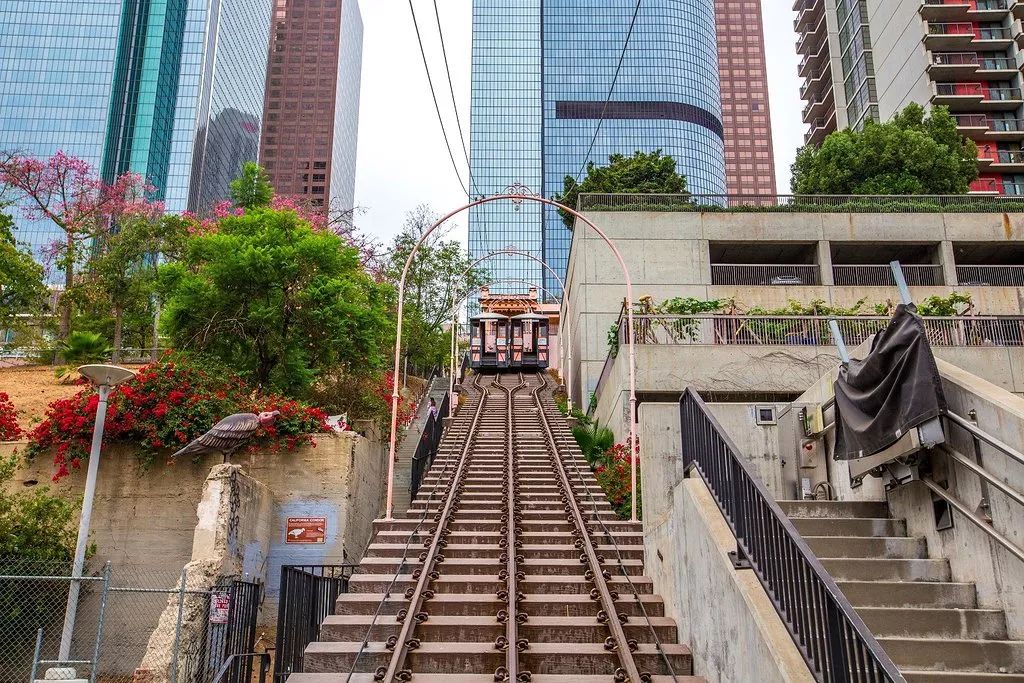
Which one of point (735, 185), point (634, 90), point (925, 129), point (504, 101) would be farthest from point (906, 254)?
point (735, 185)

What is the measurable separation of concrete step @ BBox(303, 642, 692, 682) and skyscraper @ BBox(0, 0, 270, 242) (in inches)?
3734

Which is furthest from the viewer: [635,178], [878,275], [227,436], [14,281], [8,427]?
[635,178]

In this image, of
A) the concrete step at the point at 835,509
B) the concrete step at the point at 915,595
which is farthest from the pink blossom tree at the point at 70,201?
the concrete step at the point at 915,595

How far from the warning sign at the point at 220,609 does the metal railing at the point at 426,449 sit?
367 centimetres

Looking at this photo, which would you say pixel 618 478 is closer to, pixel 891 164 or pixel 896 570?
pixel 896 570

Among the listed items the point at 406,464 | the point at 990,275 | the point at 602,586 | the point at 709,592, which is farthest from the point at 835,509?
the point at 990,275

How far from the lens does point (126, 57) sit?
102 m

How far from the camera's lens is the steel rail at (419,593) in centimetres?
600

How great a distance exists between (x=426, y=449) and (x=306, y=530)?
2689mm

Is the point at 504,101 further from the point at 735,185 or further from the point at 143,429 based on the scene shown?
the point at 143,429

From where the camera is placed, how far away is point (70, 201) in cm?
3288

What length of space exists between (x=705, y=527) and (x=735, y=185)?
176m

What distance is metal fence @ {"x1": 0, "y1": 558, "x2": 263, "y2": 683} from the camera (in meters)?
9.24

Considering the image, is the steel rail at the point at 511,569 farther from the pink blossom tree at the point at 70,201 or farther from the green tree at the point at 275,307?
the pink blossom tree at the point at 70,201
